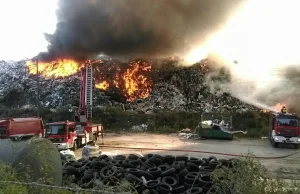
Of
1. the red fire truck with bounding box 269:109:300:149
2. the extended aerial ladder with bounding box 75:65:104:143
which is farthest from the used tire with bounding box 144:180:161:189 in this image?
the red fire truck with bounding box 269:109:300:149

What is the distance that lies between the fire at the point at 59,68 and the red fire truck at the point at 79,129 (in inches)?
636

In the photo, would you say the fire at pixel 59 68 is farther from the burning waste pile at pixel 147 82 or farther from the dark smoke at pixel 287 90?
the dark smoke at pixel 287 90

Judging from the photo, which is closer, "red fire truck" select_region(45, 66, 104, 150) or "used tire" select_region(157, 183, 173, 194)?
"used tire" select_region(157, 183, 173, 194)

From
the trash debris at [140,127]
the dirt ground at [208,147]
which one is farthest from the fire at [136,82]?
the dirt ground at [208,147]

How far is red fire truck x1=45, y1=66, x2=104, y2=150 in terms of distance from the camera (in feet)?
64.6

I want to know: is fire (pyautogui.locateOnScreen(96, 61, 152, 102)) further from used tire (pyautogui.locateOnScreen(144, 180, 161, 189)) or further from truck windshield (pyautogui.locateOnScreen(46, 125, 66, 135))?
used tire (pyautogui.locateOnScreen(144, 180, 161, 189))

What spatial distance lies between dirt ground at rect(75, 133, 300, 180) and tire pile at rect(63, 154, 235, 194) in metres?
5.29

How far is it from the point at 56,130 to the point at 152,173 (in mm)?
9963

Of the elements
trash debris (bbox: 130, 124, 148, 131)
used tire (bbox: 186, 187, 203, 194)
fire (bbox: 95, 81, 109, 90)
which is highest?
fire (bbox: 95, 81, 109, 90)

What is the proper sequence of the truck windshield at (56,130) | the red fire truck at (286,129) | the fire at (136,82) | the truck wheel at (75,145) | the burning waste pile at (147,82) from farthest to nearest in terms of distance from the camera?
the fire at (136,82)
the burning waste pile at (147,82)
the red fire truck at (286,129)
the truck wheel at (75,145)
the truck windshield at (56,130)

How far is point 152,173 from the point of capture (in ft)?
36.9

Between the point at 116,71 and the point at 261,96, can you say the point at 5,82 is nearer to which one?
the point at 116,71

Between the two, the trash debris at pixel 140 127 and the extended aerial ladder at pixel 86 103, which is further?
the trash debris at pixel 140 127

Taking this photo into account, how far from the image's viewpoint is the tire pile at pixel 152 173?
33.4 feet
